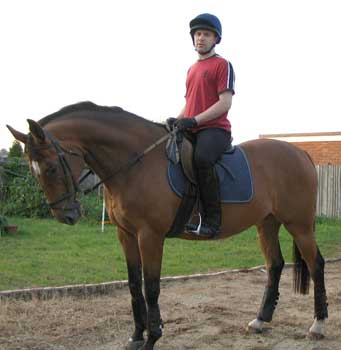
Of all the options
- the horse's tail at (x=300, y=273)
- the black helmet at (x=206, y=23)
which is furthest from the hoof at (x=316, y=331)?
the black helmet at (x=206, y=23)

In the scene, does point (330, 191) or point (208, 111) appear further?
point (330, 191)

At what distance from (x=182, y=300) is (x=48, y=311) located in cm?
175

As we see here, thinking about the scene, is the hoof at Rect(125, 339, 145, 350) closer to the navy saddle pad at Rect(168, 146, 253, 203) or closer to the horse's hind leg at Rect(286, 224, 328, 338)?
the navy saddle pad at Rect(168, 146, 253, 203)

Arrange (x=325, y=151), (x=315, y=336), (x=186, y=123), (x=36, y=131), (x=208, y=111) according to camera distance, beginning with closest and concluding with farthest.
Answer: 1. (x=36, y=131)
2. (x=186, y=123)
3. (x=208, y=111)
4. (x=315, y=336)
5. (x=325, y=151)

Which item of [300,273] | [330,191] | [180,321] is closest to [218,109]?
[300,273]

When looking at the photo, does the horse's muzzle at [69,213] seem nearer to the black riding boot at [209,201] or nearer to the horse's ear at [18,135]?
the horse's ear at [18,135]

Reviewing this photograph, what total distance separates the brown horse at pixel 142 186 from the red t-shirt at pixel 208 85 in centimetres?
45

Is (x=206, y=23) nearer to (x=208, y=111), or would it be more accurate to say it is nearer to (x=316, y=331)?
(x=208, y=111)

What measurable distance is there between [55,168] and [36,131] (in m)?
0.34

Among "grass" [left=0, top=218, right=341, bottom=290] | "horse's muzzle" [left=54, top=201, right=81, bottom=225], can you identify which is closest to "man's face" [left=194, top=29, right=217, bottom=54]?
"horse's muzzle" [left=54, top=201, right=81, bottom=225]

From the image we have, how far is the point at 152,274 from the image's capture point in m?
4.91

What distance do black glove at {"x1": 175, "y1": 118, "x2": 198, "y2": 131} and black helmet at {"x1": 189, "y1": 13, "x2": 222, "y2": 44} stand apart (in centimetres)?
91

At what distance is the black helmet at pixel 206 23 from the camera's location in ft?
17.2

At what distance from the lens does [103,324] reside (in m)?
5.98
